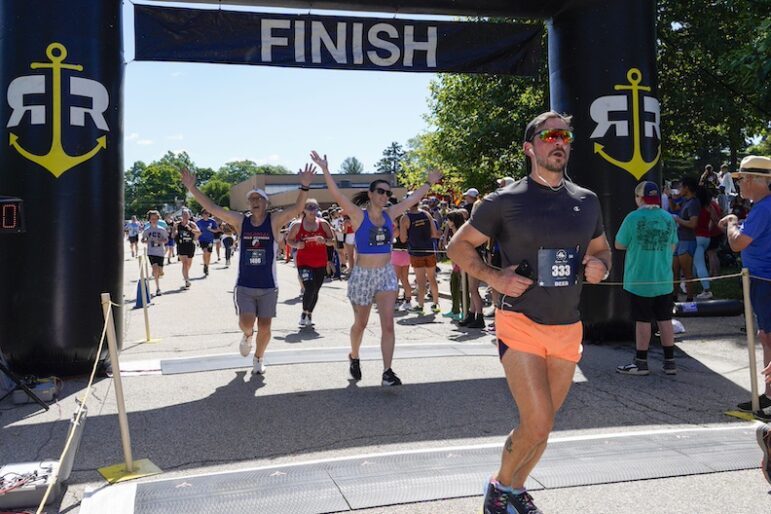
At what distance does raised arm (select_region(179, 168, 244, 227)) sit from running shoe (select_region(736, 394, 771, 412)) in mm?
5190

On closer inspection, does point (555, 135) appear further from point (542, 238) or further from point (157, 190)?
point (157, 190)

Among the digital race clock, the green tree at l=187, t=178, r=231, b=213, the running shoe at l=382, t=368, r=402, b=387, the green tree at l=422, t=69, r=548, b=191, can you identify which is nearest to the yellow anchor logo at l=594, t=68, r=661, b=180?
the running shoe at l=382, t=368, r=402, b=387

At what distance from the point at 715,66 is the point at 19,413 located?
54.4 ft

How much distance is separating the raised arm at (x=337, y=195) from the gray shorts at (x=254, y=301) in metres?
1.32

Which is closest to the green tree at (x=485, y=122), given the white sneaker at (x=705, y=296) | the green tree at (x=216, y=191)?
the white sneaker at (x=705, y=296)

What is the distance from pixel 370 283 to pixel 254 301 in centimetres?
144

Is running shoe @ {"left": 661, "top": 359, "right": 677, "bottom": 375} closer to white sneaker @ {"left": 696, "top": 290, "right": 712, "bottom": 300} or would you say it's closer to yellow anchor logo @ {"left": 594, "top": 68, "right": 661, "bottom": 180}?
yellow anchor logo @ {"left": 594, "top": 68, "right": 661, "bottom": 180}

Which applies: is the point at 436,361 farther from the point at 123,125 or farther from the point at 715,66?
the point at 715,66

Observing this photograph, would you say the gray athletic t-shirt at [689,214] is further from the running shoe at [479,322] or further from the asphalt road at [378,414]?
the running shoe at [479,322]

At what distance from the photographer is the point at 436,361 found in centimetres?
791

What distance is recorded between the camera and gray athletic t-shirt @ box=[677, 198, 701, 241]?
1153cm

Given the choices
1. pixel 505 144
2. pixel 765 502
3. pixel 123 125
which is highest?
pixel 505 144

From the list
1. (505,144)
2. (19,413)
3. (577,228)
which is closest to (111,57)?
(19,413)

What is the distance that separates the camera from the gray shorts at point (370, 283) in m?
6.55
